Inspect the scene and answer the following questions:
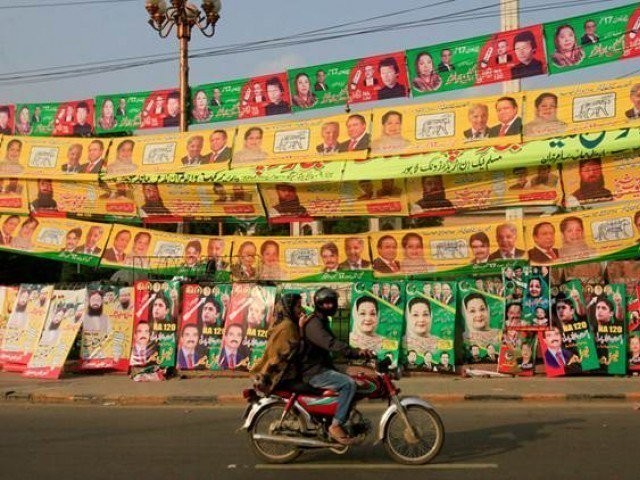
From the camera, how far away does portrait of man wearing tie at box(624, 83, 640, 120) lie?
1247 cm

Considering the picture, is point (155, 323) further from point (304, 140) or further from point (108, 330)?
point (304, 140)

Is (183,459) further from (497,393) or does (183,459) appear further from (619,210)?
(619,210)

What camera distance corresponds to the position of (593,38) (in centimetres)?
1277

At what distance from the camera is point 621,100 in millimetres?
12594

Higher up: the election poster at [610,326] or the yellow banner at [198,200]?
the yellow banner at [198,200]

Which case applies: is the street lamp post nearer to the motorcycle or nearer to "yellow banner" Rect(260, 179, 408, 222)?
"yellow banner" Rect(260, 179, 408, 222)

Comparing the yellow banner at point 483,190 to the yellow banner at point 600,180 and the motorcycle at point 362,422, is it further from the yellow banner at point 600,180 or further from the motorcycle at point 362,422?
the motorcycle at point 362,422

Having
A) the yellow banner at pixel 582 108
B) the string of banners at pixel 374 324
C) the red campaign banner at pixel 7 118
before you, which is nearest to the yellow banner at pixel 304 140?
the string of banners at pixel 374 324

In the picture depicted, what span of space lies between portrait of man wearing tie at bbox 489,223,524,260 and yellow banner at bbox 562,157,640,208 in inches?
40.0

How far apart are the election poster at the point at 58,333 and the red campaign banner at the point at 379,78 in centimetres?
626

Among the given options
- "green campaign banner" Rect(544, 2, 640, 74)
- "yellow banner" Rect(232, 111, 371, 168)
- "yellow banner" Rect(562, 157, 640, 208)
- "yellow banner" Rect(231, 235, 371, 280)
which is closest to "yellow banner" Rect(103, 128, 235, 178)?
"yellow banner" Rect(232, 111, 371, 168)

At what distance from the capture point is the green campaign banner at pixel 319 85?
14.3 metres

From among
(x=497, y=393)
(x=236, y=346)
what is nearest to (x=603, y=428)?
(x=497, y=393)

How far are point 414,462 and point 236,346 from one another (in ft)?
22.9
